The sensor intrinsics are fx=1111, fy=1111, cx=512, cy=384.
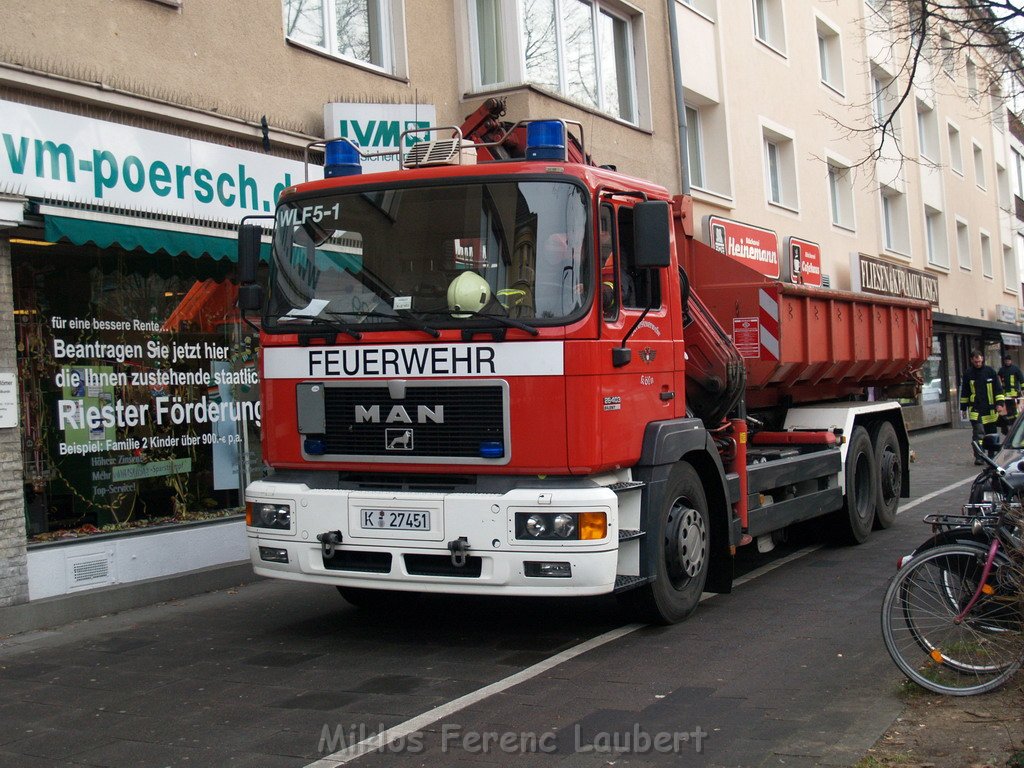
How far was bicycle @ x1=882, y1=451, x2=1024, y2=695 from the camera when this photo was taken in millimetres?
4953

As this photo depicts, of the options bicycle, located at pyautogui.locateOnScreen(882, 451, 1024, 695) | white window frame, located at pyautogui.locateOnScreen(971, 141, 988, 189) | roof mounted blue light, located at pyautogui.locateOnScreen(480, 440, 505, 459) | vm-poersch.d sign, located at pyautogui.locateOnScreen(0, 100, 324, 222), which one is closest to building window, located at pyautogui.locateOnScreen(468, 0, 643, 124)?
vm-poersch.d sign, located at pyautogui.locateOnScreen(0, 100, 324, 222)

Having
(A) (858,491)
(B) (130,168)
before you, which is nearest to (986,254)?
(A) (858,491)

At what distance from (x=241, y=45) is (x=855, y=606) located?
6911 millimetres

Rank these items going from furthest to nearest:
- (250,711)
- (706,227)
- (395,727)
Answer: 1. (706,227)
2. (250,711)
3. (395,727)

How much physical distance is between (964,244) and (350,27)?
27.4 meters

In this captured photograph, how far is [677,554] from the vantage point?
684 centimetres

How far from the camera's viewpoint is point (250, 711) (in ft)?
17.8

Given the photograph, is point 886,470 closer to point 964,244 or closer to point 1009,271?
point 964,244

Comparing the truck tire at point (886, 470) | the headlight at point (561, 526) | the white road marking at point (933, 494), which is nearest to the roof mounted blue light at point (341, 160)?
the headlight at point (561, 526)

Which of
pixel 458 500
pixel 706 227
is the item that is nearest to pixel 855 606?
pixel 458 500

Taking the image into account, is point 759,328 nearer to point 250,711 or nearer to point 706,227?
point 250,711

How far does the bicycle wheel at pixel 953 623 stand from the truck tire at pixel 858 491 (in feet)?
15.8

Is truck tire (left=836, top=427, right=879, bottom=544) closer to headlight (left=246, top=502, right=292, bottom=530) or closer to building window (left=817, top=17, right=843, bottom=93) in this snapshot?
headlight (left=246, top=502, right=292, bottom=530)

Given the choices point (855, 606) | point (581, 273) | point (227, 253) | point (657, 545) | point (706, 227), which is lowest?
point (855, 606)
